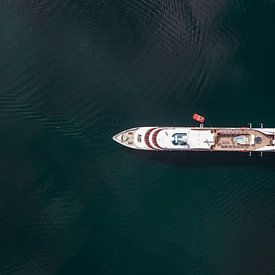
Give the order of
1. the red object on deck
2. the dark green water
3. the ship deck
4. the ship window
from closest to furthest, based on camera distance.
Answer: the ship deck
the ship window
the red object on deck
the dark green water

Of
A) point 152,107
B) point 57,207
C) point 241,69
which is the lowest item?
point 57,207

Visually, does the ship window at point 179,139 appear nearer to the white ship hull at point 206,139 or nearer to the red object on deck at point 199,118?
the white ship hull at point 206,139

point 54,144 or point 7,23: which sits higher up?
point 7,23

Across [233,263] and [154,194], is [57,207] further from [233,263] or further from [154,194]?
[233,263]

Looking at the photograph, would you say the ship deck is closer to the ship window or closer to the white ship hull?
the white ship hull

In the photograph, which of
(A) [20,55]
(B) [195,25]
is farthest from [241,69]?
(A) [20,55]

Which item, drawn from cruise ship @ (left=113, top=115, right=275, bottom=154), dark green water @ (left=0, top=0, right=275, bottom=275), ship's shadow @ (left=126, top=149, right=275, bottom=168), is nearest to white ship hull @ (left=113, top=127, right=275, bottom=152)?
cruise ship @ (left=113, top=115, right=275, bottom=154)
